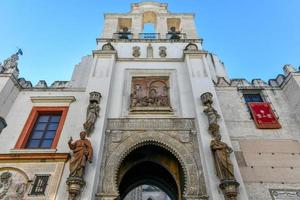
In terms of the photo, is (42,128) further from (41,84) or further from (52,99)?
(41,84)

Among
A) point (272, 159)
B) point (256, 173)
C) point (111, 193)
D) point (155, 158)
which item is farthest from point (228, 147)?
point (111, 193)

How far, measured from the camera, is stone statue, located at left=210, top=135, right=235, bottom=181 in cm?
777

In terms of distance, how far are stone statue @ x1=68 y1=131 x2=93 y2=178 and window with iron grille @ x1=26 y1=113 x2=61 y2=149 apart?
2227 millimetres

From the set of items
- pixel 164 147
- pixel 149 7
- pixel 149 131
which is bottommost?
pixel 164 147

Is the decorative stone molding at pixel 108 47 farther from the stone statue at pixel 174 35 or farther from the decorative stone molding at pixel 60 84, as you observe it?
the stone statue at pixel 174 35

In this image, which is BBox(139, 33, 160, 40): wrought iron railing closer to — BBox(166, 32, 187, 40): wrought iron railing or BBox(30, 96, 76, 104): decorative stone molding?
BBox(166, 32, 187, 40): wrought iron railing

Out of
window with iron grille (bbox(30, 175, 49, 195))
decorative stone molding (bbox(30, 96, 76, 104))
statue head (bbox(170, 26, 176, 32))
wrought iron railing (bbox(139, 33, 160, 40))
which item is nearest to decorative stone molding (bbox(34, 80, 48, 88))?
decorative stone molding (bbox(30, 96, 76, 104))

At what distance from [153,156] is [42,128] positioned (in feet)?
16.3

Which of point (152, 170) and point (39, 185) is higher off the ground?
point (152, 170)

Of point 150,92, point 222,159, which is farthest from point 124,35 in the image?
point 222,159

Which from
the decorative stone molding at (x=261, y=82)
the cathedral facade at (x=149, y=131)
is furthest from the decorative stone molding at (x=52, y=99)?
the decorative stone molding at (x=261, y=82)

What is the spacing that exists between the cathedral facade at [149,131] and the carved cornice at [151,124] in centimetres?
4

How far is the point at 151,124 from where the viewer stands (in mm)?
10102

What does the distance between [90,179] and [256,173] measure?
5886mm
